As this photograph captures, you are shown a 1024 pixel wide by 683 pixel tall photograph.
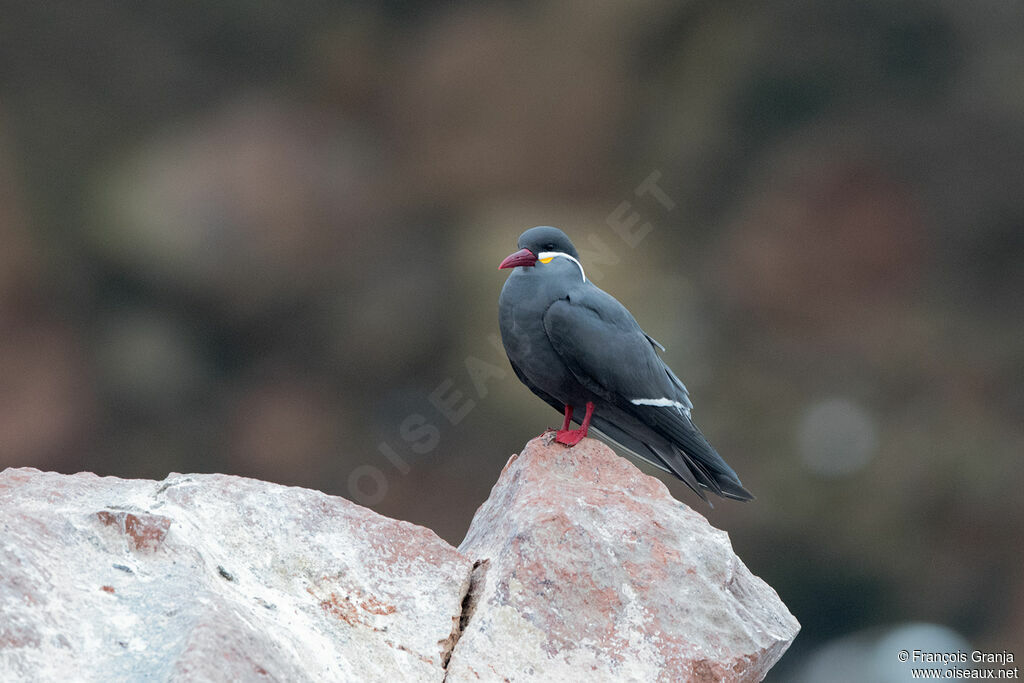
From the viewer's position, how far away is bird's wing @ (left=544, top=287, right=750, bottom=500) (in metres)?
6.00

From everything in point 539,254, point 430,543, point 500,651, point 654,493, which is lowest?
point 500,651

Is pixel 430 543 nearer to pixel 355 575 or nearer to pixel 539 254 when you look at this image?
pixel 355 575

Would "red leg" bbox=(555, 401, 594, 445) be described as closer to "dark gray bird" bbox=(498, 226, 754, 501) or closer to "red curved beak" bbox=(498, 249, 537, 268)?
"dark gray bird" bbox=(498, 226, 754, 501)

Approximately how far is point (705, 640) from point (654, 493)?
0.96 m

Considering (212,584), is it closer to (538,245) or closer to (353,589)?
(353,589)

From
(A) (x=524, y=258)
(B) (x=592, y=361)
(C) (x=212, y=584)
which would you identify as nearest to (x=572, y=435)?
(B) (x=592, y=361)

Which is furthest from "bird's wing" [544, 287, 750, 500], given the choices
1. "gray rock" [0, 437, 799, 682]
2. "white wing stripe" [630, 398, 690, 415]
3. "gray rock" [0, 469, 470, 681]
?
"gray rock" [0, 469, 470, 681]

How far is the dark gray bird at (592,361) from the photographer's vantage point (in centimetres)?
603

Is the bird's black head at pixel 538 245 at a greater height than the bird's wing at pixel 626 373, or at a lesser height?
greater

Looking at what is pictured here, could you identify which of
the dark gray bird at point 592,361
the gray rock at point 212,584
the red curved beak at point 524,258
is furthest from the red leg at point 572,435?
the gray rock at point 212,584

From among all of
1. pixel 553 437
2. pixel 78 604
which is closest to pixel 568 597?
pixel 553 437

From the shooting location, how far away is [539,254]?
6.35 meters

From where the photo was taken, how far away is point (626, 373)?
19.9ft

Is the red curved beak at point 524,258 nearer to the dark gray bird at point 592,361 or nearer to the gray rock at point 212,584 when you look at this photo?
the dark gray bird at point 592,361
